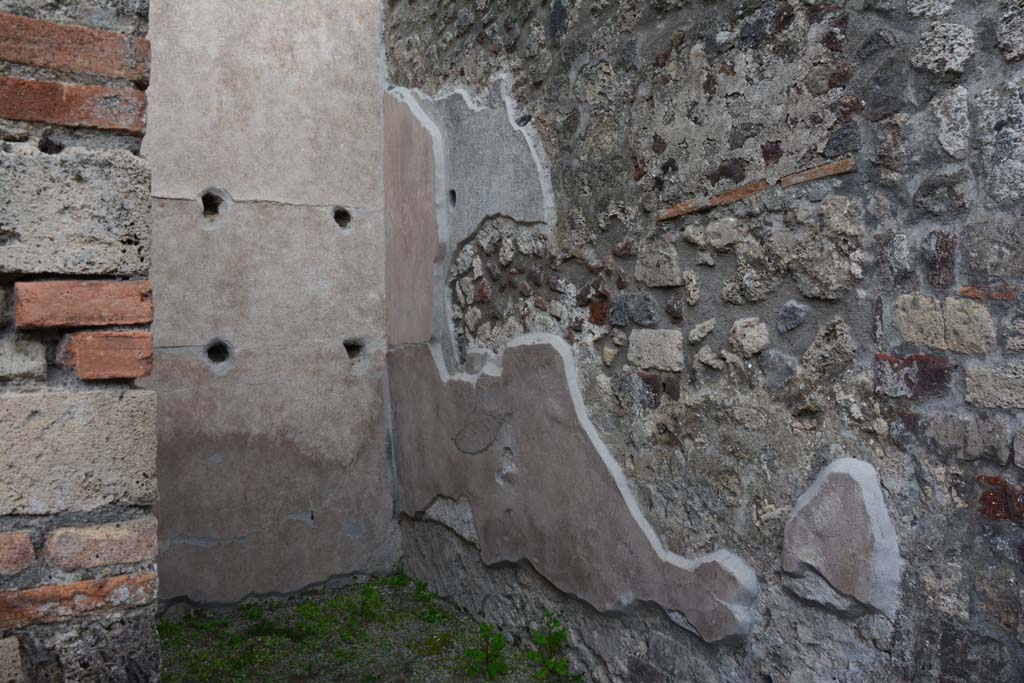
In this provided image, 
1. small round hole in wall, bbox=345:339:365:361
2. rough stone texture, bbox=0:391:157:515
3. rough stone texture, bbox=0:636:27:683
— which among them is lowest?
rough stone texture, bbox=0:636:27:683

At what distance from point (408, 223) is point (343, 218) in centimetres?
40

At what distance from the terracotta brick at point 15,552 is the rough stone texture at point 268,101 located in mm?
2410

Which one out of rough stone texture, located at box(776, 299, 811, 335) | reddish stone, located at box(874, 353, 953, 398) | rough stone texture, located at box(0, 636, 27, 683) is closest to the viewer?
rough stone texture, located at box(0, 636, 27, 683)

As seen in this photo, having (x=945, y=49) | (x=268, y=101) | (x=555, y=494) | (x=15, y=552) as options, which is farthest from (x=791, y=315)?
(x=268, y=101)

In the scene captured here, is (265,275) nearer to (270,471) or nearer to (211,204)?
(211,204)

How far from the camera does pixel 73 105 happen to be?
1.56 m

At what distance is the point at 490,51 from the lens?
3291mm

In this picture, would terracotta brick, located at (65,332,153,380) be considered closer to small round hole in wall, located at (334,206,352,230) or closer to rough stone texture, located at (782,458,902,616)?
rough stone texture, located at (782,458,902,616)

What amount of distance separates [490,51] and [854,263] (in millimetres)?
1901

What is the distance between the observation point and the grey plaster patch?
2.29m

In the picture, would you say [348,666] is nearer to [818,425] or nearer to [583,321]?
[583,321]

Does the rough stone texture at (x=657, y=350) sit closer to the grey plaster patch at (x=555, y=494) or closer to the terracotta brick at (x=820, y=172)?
the grey plaster patch at (x=555, y=494)

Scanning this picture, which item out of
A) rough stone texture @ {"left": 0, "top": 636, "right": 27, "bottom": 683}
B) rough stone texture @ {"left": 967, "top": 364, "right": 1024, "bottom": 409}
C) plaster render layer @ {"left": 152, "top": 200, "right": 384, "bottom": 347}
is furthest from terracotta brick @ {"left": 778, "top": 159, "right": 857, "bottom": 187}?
plaster render layer @ {"left": 152, "top": 200, "right": 384, "bottom": 347}

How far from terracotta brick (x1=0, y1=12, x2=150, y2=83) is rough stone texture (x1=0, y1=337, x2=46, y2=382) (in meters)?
0.50
